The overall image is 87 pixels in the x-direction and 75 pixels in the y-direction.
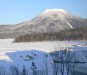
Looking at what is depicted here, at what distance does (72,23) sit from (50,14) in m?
20.0

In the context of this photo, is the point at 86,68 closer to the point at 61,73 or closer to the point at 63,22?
the point at 61,73

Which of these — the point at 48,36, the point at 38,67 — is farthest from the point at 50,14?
the point at 38,67

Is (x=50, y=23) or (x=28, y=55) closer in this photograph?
(x=28, y=55)

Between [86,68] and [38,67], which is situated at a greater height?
[86,68]

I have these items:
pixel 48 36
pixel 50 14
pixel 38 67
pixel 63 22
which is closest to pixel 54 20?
pixel 63 22

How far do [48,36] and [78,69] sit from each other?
103ft

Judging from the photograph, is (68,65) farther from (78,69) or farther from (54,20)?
(54,20)

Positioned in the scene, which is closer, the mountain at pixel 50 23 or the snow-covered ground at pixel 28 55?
the snow-covered ground at pixel 28 55

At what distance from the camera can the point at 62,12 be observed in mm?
124000

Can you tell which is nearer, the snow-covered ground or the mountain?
the snow-covered ground

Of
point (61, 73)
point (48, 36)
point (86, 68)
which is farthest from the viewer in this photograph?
point (48, 36)

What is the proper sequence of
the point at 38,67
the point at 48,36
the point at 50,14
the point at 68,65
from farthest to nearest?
1. the point at 50,14
2. the point at 48,36
3. the point at 38,67
4. the point at 68,65

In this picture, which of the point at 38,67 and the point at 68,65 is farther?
the point at 38,67

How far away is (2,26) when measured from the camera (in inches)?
4525
